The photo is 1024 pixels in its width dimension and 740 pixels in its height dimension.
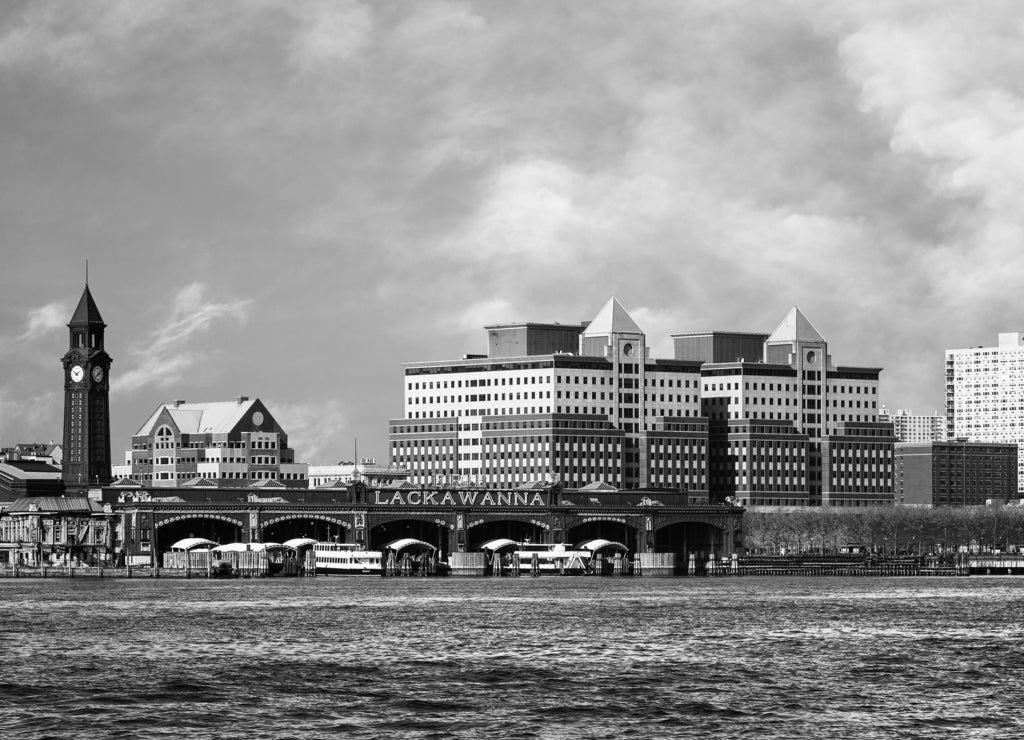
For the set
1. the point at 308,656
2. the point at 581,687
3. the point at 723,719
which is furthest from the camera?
the point at 308,656

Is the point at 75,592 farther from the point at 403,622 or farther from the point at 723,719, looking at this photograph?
the point at 723,719

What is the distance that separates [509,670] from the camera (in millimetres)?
107625

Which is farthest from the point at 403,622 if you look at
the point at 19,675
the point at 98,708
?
the point at 98,708

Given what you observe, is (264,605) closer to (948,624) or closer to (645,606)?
(645,606)

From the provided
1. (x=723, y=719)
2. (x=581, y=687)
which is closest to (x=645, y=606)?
(x=581, y=687)

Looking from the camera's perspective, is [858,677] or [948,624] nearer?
[858,677]

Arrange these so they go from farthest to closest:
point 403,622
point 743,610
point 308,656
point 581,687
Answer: point 743,610
point 403,622
point 308,656
point 581,687

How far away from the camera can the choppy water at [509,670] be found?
87.9 meters

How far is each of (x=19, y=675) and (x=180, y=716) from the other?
18.2 m

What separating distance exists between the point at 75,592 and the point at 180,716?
108314 millimetres

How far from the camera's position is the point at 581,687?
100 meters

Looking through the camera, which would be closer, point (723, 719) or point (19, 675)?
point (723, 719)

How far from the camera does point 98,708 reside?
92.4 meters

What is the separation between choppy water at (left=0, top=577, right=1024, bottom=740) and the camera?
87875 millimetres
